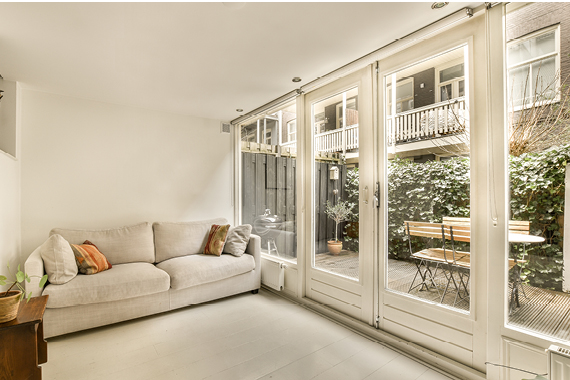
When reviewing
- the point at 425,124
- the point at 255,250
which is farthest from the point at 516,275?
the point at 255,250

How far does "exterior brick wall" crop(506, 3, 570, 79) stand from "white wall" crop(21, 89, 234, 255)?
3.70 metres

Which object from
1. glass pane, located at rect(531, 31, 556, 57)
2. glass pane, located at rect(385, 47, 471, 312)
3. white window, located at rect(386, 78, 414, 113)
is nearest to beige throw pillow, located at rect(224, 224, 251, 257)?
glass pane, located at rect(385, 47, 471, 312)

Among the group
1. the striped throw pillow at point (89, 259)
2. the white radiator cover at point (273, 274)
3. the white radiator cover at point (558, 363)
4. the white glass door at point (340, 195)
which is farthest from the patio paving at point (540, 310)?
the striped throw pillow at point (89, 259)

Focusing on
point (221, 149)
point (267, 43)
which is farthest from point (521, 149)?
point (221, 149)

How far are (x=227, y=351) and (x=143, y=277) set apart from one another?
1173 millimetres

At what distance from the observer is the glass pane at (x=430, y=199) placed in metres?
2.06

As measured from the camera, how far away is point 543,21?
1.71 meters

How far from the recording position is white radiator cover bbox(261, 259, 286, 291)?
3.51 meters

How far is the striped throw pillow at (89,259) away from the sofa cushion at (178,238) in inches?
25.6

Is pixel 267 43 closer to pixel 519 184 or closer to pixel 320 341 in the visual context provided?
pixel 519 184

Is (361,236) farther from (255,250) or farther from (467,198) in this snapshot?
(255,250)

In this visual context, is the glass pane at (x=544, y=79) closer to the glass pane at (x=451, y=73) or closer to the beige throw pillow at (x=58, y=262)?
the glass pane at (x=451, y=73)

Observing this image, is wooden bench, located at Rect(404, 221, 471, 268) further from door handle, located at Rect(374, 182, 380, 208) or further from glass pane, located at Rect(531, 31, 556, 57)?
glass pane, located at Rect(531, 31, 556, 57)

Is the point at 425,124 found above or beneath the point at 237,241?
above
